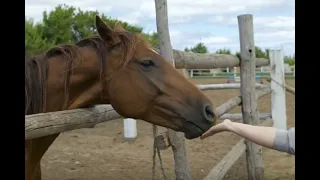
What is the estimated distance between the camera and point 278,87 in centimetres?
579

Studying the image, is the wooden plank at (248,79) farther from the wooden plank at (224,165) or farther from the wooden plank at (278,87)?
the wooden plank at (278,87)

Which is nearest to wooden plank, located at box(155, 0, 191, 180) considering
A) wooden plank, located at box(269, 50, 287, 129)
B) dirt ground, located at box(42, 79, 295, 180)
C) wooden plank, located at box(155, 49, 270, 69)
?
wooden plank, located at box(155, 49, 270, 69)

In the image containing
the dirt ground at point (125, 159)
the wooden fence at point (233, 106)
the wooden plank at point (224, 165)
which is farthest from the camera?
the dirt ground at point (125, 159)

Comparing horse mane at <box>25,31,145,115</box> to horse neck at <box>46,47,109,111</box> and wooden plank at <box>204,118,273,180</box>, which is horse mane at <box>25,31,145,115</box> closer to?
horse neck at <box>46,47,109,111</box>

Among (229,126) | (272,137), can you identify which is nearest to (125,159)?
(229,126)

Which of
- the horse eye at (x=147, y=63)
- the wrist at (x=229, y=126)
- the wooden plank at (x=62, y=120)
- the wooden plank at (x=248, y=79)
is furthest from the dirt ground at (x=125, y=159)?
the wrist at (x=229, y=126)

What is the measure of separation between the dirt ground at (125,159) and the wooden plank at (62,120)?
2475mm

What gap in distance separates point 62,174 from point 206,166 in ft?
6.13

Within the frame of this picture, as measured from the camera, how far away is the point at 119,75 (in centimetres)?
220

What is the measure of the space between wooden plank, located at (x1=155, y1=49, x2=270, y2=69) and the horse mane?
571mm

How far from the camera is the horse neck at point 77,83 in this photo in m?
2.19

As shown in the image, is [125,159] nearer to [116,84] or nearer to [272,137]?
[116,84]

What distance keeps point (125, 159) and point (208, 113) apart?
11.8 ft
